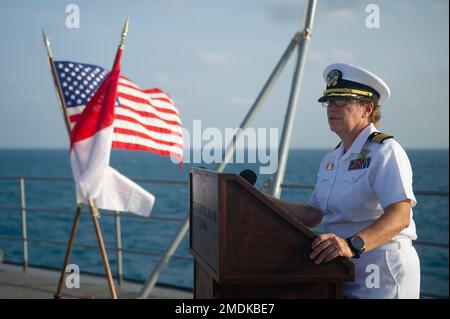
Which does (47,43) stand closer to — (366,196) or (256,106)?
(256,106)

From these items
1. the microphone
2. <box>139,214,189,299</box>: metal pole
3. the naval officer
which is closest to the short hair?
the naval officer

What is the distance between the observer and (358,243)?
1806mm

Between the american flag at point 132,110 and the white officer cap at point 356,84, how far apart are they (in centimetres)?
277

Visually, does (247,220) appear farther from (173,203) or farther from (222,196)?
(173,203)

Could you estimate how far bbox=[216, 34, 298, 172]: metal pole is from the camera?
4391mm

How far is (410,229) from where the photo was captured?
6.66 feet

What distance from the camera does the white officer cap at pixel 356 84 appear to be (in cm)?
214

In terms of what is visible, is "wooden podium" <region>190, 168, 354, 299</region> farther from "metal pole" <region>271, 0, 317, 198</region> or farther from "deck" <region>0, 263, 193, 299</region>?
"deck" <region>0, 263, 193, 299</region>

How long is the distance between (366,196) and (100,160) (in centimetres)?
272

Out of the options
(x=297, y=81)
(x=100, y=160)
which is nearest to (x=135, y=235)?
(x=100, y=160)
